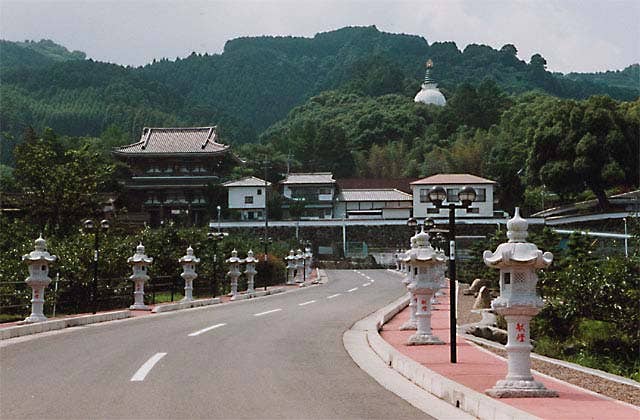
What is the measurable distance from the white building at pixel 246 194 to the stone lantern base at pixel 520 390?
7370cm

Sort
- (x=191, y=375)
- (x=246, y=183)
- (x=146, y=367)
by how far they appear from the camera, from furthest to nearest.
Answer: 1. (x=246, y=183)
2. (x=146, y=367)
3. (x=191, y=375)

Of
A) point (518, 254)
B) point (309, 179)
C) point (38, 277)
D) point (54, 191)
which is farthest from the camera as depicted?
point (309, 179)

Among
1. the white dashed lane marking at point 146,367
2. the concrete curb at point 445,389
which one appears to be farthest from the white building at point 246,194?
the white dashed lane marking at point 146,367

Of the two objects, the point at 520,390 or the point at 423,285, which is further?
the point at 423,285

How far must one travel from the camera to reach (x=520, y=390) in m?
8.95

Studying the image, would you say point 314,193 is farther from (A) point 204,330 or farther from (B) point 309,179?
(A) point 204,330

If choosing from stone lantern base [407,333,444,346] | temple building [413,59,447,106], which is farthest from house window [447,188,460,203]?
temple building [413,59,447,106]

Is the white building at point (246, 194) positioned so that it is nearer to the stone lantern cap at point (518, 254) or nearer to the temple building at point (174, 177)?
the temple building at point (174, 177)

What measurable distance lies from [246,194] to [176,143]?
367 inches

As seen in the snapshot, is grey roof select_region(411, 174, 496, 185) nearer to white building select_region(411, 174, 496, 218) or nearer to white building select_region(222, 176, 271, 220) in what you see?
white building select_region(411, 174, 496, 218)

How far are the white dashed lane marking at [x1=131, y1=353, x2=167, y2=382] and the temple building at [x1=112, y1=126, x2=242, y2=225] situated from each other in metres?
68.0

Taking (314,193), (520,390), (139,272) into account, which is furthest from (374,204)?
(520,390)

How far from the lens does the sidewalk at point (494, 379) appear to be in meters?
8.14

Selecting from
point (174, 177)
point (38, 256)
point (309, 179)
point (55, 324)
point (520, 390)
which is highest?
point (309, 179)
